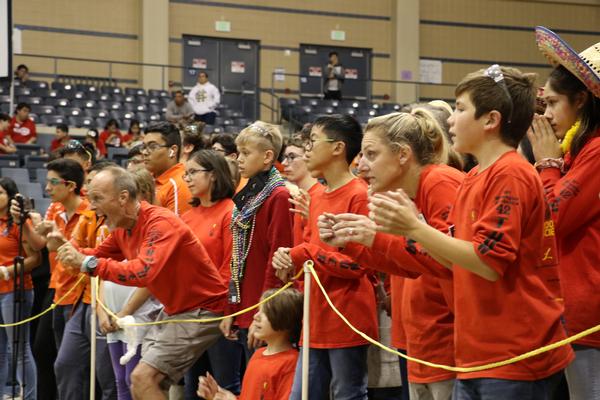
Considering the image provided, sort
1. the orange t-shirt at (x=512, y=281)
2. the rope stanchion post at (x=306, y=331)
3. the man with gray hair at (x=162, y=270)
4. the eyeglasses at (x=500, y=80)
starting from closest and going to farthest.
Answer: the orange t-shirt at (x=512, y=281) → the eyeglasses at (x=500, y=80) → the rope stanchion post at (x=306, y=331) → the man with gray hair at (x=162, y=270)

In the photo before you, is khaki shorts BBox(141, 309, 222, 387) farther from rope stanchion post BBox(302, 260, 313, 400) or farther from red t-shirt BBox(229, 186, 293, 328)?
rope stanchion post BBox(302, 260, 313, 400)

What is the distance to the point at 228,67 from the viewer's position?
20.3 m

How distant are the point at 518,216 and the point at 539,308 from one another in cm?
28

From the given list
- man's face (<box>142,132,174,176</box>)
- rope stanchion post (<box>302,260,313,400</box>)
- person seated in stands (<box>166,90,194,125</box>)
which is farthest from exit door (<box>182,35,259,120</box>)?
rope stanchion post (<box>302,260,313,400</box>)

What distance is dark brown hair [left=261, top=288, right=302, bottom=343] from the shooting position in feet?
14.8

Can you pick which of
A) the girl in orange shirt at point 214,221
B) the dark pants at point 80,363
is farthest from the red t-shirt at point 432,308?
the dark pants at point 80,363

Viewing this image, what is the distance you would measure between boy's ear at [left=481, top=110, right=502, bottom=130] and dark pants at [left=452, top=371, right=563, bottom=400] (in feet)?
2.46

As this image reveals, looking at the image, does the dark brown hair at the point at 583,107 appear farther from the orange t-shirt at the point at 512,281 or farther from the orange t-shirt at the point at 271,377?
the orange t-shirt at the point at 271,377

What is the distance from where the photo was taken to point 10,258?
22.3 ft

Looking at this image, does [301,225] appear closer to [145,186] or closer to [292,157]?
[292,157]

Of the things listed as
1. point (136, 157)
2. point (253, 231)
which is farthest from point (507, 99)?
point (136, 157)

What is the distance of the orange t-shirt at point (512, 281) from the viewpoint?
2.65 metres

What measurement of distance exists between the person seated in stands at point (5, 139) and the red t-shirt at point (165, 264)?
8859mm

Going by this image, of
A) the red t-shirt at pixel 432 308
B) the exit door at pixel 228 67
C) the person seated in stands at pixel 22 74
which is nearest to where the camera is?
the red t-shirt at pixel 432 308
